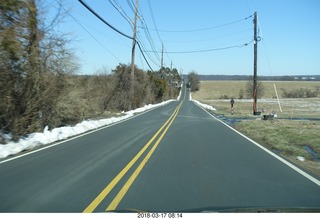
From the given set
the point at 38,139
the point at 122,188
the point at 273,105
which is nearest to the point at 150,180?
the point at 122,188

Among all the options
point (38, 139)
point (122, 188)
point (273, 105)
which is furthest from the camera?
point (273, 105)

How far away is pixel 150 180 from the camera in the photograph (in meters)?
7.55

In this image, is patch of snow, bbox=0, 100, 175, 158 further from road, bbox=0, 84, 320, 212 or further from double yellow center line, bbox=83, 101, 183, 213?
double yellow center line, bbox=83, 101, 183, 213

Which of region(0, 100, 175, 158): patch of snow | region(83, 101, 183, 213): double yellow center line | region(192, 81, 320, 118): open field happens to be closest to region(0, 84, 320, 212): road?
region(83, 101, 183, 213): double yellow center line

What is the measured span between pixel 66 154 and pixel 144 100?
43606 millimetres

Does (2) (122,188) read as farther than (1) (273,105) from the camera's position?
No

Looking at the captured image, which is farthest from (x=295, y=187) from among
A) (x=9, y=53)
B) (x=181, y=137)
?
(x=9, y=53)

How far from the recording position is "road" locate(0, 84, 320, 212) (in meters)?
5.93

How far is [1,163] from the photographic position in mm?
9266

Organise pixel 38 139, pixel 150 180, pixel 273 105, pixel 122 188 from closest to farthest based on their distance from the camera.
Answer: pixel 122 188 < pixel 150 180 < pixel 38 139 < pixel 273 105

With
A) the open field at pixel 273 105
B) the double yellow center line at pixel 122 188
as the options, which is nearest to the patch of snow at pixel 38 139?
the double yellow center line at pixel 122 188

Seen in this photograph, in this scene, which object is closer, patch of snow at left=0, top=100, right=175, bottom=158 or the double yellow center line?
the double yellow center line

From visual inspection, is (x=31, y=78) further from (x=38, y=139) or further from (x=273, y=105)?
(x=273, y=105)

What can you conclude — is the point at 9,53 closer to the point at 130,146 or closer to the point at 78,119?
the point at 130,146
